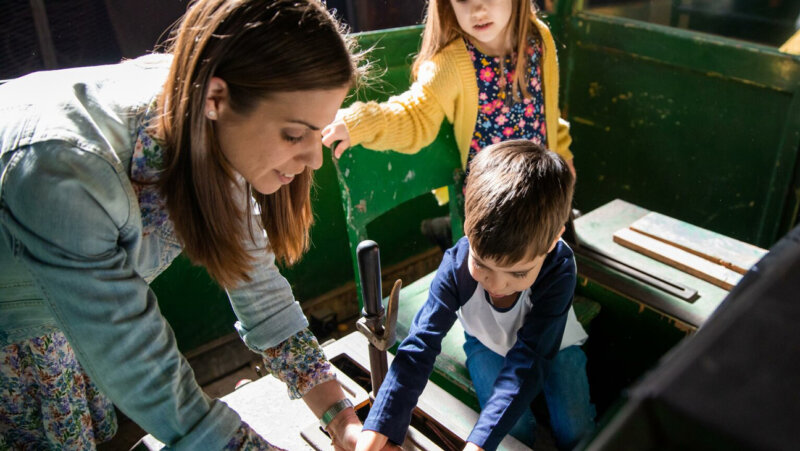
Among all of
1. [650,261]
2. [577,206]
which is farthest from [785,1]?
[650,261]

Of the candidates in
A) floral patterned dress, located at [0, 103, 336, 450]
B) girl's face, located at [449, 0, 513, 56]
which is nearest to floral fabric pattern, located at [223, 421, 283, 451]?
floral patterned dress, located at [0, 103, 336, 450]

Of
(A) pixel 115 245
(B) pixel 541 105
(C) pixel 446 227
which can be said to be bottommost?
(C) pixel 446 227

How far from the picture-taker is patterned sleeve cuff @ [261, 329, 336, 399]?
45.1 inches

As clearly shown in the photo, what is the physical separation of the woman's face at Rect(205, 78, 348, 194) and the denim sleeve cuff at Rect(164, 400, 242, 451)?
1.15 ft

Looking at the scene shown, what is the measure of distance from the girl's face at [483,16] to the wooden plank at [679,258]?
2.41 feet

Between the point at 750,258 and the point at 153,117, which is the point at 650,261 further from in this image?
the point at 153,117

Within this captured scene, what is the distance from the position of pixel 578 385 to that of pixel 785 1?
449 centimetres

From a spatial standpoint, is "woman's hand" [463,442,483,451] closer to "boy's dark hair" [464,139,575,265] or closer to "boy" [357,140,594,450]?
"boy" [357,140,594,450]

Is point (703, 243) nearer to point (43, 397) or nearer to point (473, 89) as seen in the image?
point (473, 89)

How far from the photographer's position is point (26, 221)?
0.76 m

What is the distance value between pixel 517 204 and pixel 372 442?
19.7 inches

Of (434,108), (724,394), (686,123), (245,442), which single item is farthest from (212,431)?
(686,123)

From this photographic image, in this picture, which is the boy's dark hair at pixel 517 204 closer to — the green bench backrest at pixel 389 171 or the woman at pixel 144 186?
the woman at pixel 144 186

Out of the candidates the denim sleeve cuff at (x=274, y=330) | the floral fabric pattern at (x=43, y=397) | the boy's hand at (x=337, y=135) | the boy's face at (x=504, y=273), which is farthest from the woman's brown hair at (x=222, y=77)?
the boy's hand at (x=337, y=135)
